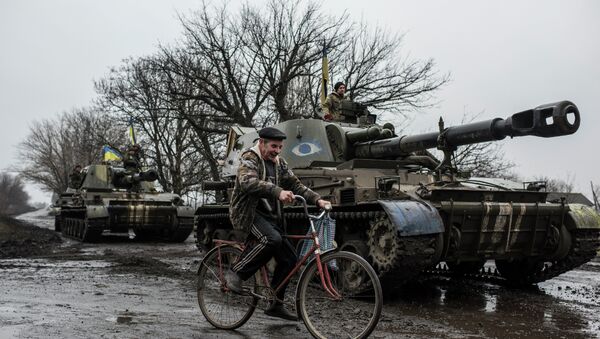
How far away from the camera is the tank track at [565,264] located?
338 inches

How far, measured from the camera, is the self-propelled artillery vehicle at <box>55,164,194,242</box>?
17203mm

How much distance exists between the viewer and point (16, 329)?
5.12 metres

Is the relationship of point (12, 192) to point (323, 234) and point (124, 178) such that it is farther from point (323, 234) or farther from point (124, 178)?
point (323, 234)

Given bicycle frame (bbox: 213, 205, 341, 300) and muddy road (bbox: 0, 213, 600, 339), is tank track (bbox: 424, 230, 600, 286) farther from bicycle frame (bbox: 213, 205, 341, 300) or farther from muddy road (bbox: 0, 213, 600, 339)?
bicycle frame (bbox: 213, 205, 341, 300)

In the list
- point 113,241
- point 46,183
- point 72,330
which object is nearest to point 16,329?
point 72,330

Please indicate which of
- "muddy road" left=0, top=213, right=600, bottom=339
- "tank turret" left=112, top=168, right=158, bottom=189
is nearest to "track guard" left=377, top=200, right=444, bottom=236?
"muddy road" left=0, top=213, right=600, bottom=339

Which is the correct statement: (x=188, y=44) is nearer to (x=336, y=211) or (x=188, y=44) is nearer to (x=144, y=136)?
(x=144, y=136)

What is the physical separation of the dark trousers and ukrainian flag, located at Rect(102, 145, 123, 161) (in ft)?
56.1

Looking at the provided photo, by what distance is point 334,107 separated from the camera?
440 inches

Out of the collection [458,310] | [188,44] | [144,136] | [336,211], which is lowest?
[458,310]

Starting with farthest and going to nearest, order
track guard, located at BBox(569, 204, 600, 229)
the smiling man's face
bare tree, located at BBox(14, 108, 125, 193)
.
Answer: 1. bare tree, located at BBox(14, 108, 125, 193)
2. track guard, located at BBox(569, 204, 600, 229)
3. the smiling man's face

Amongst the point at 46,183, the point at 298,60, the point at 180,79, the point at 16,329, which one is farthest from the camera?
the point at 46,183

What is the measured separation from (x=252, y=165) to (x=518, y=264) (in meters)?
5.71

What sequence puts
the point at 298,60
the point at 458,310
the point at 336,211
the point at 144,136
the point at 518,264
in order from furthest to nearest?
1. the point at 144,136
2. the point at 298,60
3. the point at 518,264
4. the point at 336,211
5. the point at 458,310
